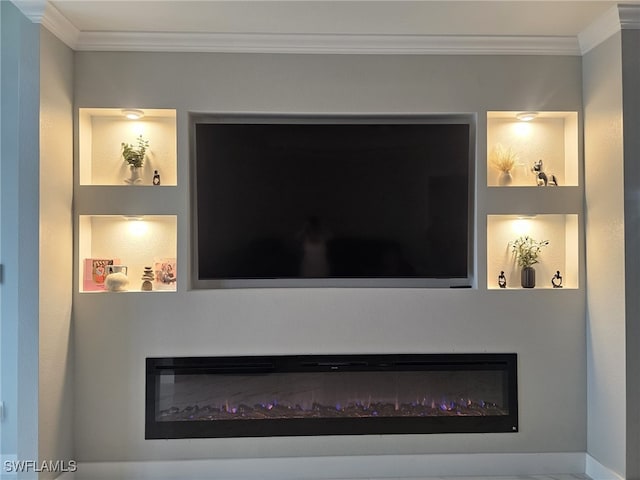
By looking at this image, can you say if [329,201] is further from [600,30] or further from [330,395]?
[600,30]

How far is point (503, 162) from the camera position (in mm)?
3078

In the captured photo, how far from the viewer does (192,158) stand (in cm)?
298

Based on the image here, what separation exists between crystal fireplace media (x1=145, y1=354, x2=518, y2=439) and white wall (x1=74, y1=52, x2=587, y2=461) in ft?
0.19

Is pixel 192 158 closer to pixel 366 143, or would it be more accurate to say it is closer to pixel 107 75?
pixel 107 75

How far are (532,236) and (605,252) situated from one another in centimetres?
47

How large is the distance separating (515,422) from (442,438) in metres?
0.45

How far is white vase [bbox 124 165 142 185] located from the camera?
301cm

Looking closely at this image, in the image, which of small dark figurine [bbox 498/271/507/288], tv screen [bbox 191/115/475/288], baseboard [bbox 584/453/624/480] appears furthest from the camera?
small dark figurine [bbox 498/271/507/288]

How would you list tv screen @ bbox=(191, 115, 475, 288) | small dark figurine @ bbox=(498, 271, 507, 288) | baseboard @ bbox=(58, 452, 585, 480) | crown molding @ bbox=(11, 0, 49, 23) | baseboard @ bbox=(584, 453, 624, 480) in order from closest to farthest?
1. crown molding @ bbox=(11, 0, 49, 23)
2. baseboard @ bbox=(584, 453, 624, 480)
3. baseboard @ bbox=(58, 452, 585, 480)
4. tv screen @ bbox=(191, 115, 475, 288)
5. small dark figurine @ bbox=(498, 271, 507, 288)

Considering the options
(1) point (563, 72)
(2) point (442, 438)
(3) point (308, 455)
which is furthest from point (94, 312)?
(1) point (563, 72)

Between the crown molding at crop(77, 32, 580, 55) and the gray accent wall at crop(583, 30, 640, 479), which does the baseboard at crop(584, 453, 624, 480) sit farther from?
the crown molding at crop(77, 32, 580, 55)

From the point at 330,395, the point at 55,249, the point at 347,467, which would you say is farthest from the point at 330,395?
the point at 55,249

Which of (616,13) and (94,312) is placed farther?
(94,312)

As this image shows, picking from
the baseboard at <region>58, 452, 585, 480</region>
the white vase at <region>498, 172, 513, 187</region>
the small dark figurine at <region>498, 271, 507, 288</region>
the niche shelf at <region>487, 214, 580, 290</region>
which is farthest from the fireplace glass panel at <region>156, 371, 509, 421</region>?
the white vase at <region>498, 172, 513, 187</region>
